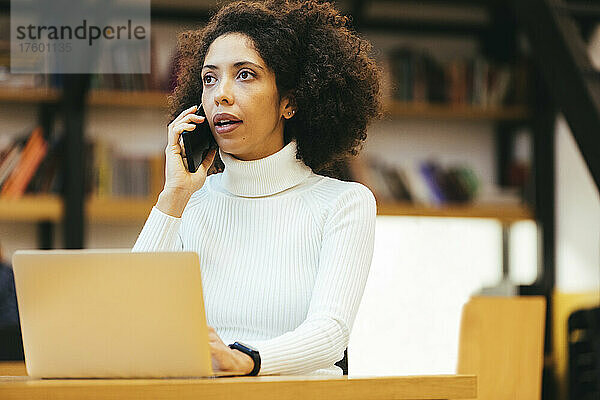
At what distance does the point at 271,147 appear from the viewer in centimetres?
170

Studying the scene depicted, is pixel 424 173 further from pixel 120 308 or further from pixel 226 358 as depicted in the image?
pixel 120 308

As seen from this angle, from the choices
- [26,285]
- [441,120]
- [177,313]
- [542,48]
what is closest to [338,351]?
[177,313]

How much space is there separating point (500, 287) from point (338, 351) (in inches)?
102

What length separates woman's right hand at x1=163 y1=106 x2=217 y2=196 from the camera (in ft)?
5.13

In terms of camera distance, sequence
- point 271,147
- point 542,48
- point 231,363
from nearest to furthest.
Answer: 1. point 231,363
2. point 271,147
3. point 542,48

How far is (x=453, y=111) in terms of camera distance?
4195 millimetres

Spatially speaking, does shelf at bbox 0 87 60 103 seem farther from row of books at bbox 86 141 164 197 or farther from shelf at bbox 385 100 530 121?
shelf at bbox 385 100 530 121

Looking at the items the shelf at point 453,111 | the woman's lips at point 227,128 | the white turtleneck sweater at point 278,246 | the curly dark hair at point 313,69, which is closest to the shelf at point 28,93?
the shelf at point 453,111

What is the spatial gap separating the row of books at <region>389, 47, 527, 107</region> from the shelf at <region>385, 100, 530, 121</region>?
36 mm

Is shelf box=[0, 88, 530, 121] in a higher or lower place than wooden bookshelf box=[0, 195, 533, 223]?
higher

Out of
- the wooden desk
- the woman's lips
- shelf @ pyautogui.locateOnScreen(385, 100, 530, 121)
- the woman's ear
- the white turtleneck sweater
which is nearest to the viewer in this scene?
the wooden desk

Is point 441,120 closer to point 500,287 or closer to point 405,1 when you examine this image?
point 405,1

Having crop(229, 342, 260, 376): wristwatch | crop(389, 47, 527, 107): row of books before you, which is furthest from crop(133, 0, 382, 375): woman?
crop(389, 47, 527, 107): row of books

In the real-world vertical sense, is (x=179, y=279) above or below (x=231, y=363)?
above
